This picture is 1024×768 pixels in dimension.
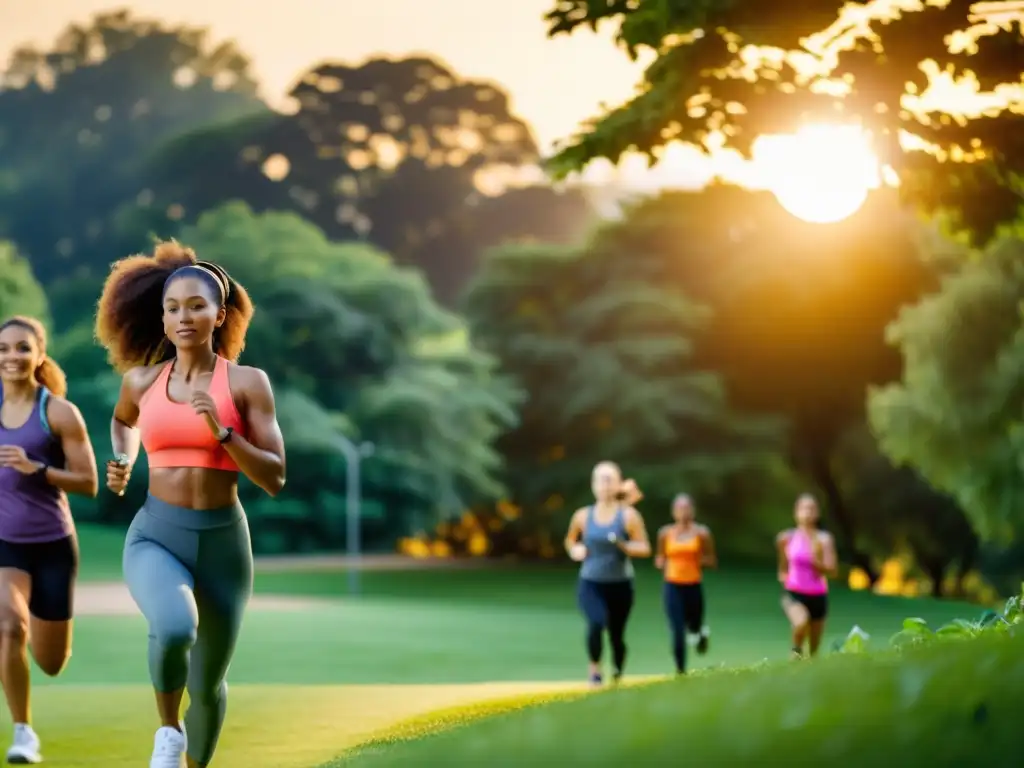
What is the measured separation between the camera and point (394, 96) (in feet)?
245

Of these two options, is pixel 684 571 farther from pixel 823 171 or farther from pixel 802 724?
pixel 802 724

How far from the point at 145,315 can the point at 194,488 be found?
95 centimetres

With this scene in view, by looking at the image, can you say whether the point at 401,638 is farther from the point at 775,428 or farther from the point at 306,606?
the point at 775,428

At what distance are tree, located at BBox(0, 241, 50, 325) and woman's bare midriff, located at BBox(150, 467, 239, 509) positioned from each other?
44.3m

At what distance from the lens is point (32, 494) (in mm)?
9914

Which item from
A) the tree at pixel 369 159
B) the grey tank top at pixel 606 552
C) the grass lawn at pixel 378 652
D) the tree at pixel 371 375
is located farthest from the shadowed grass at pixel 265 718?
the tree at pixel 369 159

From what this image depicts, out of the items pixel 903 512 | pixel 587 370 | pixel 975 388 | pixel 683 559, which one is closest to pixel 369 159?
pixel 587 370

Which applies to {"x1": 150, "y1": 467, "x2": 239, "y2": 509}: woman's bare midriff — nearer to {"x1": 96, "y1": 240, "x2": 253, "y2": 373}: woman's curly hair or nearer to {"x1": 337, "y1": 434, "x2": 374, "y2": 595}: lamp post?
{"x1": 96, "y1": 240, "x2": 253, "y2": 373}: woman's curly hair

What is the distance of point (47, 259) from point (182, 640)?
70626 mm

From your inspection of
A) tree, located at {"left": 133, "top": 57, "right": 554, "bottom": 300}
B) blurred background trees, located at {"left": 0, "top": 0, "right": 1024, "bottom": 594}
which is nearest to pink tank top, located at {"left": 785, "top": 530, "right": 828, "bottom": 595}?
blurred background trees, located at {"left": 0, "top": 0, "right": 1024, "bottom": 594}

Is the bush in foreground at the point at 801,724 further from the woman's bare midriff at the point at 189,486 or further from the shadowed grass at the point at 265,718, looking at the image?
the shadowed grass at the point at 265,718

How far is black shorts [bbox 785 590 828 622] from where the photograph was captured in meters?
17.9

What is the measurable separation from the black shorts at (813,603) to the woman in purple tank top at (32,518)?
30.3ft

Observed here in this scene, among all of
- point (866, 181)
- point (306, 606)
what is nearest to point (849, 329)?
point (306, 606)
